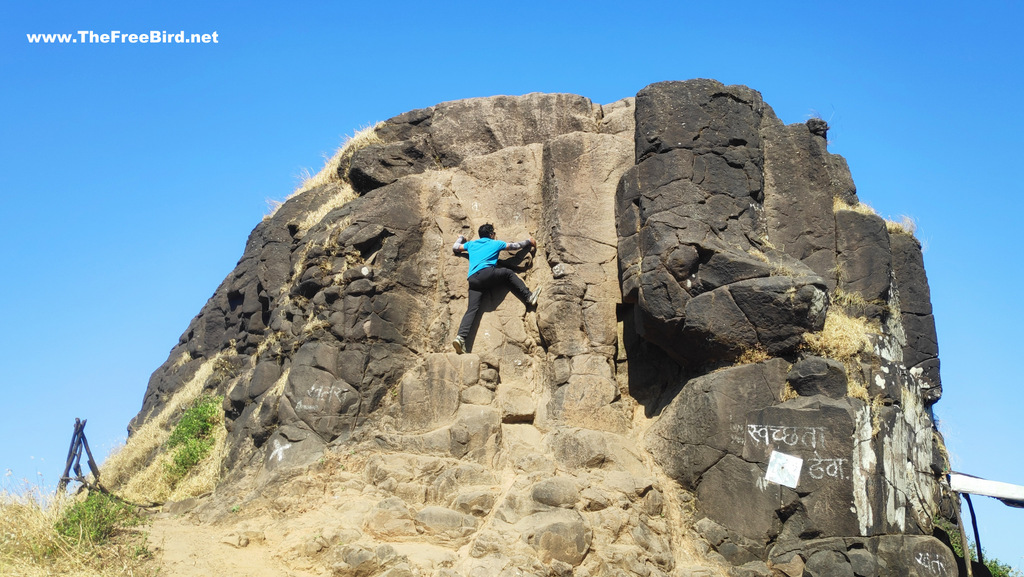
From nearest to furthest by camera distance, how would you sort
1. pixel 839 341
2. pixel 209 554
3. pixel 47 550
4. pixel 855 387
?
pixel 47 550 → pixel 209 554 → pixel 855 387 → pixel 839 341

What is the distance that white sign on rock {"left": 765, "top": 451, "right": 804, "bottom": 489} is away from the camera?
951 cm

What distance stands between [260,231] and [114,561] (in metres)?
9.22

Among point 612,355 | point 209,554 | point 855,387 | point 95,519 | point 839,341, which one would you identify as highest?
point 612,355

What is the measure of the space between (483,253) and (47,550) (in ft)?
18.8

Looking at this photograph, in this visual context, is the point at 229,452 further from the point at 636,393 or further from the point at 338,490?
the point at 636,393

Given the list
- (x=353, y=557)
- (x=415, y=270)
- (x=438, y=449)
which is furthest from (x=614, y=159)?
(x=353, y=557)

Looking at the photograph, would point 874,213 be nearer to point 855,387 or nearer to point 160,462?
point 855,387

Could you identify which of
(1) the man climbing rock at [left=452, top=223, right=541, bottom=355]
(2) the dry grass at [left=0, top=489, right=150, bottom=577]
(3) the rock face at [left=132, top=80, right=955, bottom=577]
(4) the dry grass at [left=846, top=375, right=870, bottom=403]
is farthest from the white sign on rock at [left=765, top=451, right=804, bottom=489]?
(2) the dry grass at [left=0, top=489, right=150, bottom=577]

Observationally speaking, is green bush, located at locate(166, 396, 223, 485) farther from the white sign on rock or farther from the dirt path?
the white sign on rock

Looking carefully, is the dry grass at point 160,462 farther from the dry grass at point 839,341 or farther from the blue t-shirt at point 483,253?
the dry grass at point 839,341

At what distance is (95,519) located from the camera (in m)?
8.95

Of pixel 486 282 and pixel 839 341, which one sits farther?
pixel 486 282

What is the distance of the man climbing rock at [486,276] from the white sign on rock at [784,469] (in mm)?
3497

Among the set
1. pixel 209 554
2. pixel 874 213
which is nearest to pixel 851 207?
pixel 874 213
